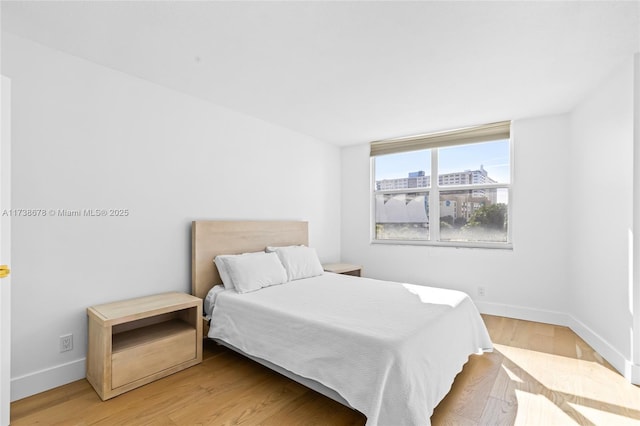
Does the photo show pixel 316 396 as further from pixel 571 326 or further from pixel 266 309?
pixel 571 326

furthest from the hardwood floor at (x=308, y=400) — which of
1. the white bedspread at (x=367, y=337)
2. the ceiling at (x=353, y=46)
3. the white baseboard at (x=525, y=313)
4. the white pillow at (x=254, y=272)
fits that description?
the ceiling at (x=353, y=46)

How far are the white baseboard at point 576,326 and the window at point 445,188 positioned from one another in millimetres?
800

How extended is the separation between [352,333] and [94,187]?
7.38 feet

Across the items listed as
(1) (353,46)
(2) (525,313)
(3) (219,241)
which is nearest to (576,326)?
(2) (525,313)

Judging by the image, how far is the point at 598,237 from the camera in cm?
284

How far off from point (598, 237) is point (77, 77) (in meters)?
4.65

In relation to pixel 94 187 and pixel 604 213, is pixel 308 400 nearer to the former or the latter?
pixel 94 187

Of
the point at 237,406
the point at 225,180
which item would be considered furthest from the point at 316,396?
the point at 225,180

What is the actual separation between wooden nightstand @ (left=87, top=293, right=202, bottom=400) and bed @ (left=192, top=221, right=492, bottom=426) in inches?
10.6

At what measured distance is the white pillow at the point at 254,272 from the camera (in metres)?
2.84

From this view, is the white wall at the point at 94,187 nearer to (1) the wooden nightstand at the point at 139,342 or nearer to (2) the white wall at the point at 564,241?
(1) the wooden nightstand at the point at 139,342

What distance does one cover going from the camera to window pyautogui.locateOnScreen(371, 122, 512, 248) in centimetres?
390

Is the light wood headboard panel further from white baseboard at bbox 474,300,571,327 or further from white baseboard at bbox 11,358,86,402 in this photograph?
white baseboard at bbox 474,300,571,327

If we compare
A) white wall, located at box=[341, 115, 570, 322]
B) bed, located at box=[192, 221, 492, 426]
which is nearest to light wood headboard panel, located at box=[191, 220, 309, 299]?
bed, located at box=[192, 221, 492, 426]
